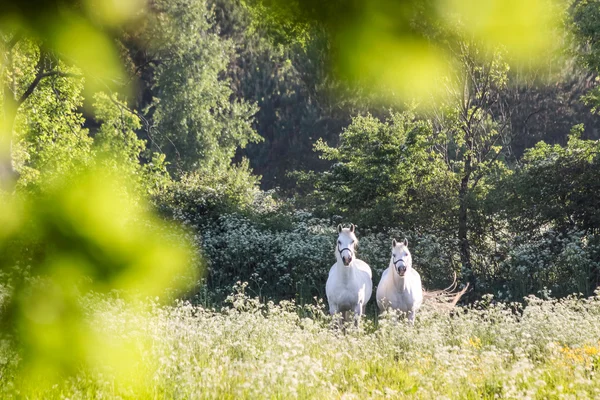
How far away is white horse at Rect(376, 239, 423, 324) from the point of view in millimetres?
→ 9906

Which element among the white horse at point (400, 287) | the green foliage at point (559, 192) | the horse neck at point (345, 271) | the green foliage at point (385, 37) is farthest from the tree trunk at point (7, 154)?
the green foliage at point (559, 192)

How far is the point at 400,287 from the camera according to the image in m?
10.2

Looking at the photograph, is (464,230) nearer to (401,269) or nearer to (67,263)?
(401,269)

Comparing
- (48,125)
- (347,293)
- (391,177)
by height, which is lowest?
(347,293)

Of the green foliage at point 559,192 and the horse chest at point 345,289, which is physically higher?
the green foliage at point 559,192

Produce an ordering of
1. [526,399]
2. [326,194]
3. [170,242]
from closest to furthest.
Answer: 1. [170,242]
2. [526,399]
3. [326,194]

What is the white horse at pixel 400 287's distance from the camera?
991cm

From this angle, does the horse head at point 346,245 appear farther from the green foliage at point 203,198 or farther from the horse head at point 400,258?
the green foliage at point 203,198

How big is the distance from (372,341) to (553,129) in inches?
1137

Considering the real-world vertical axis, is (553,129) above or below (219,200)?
above

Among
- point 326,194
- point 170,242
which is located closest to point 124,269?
point 170,242

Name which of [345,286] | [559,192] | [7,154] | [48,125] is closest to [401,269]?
[345,286]

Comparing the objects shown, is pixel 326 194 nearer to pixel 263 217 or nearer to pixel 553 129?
pixel 263 217

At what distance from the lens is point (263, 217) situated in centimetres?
1823
